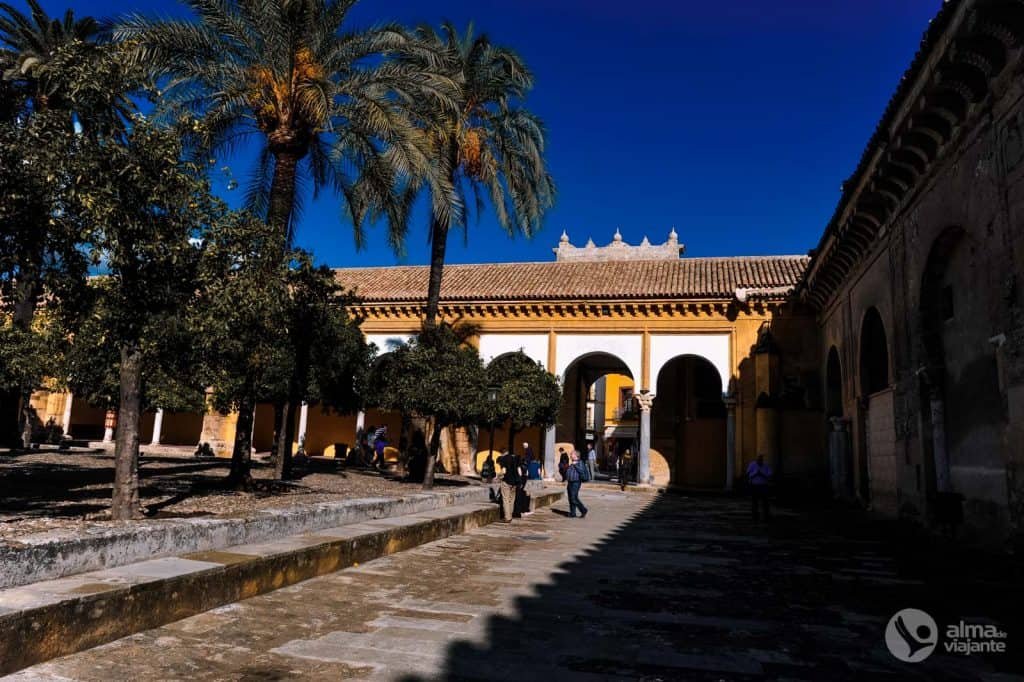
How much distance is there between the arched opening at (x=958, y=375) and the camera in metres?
8.38

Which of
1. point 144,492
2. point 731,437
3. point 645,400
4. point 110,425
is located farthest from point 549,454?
point 110,425

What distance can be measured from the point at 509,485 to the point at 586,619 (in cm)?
658

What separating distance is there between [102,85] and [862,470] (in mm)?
15178

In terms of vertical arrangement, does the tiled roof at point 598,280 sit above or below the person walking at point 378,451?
above

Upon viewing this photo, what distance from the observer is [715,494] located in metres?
21.0

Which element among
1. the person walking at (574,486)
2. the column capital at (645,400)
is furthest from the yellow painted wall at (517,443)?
the person walking at (574,486)

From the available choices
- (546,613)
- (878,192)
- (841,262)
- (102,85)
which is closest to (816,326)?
(841,262)

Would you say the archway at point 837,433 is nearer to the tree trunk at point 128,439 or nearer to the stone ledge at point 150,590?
the stone ledge at point 150,590

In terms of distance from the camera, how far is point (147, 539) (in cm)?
478

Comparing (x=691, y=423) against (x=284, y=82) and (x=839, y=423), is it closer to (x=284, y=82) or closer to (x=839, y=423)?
(x=839, y=423)

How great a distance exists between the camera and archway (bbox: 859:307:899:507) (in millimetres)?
12344

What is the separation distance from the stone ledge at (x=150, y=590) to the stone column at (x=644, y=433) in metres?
15.9

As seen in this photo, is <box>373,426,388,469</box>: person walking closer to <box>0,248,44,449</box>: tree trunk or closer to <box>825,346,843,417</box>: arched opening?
<box>0,248,44,449</box>: tree trunk

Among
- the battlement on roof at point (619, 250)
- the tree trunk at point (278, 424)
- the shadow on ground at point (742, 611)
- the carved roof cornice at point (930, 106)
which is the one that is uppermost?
the battlement on roof at point (619, 250)
